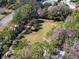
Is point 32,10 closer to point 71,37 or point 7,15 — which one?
point 7,15

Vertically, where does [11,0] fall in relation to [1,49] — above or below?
above

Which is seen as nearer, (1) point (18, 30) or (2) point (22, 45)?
(2) point (22, 45)

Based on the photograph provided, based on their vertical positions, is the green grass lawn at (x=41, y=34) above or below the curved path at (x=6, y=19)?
below

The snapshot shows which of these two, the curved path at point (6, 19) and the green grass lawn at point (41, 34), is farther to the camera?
the curved path at point (6, 19)

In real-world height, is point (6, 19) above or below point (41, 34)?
above

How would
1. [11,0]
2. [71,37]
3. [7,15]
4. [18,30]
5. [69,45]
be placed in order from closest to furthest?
[69,45] → [71,37] → [18,30] → [7,15] → [11,0]

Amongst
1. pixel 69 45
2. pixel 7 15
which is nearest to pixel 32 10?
pixel 7 15

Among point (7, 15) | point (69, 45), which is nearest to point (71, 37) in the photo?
point (69, 45)

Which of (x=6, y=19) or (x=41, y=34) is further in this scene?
(x=6, y=19)

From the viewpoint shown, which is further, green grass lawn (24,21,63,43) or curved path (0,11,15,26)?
curved path (0,11,15,26)

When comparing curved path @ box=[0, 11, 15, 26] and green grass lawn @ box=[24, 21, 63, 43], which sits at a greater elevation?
curved path @ box=[0, 11, 15, 26]

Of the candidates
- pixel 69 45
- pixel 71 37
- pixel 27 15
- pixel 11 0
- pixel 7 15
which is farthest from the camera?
pixel 11 0
